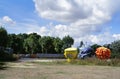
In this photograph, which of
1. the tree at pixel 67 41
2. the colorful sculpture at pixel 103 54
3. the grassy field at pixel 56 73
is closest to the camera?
the grassy field at pixel 56 73

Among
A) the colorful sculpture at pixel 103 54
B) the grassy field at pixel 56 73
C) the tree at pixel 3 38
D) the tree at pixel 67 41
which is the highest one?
the tree at pixel 67 41

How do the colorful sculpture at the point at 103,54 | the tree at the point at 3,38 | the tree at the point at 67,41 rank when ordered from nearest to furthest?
the colorful sculpture at the point at 103,54, the tree at the point at 3,38, the tree at the point at 67,41

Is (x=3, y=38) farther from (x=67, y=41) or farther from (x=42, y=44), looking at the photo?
(x=67, y=41)

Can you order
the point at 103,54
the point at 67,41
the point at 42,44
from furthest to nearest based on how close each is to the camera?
1. the point at 67,41
2. the point at 42,44
3. the point at 103,54

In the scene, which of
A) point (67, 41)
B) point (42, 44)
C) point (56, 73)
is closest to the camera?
point (56, 73)

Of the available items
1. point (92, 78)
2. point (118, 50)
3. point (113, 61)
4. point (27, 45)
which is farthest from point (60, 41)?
point (92, 78)

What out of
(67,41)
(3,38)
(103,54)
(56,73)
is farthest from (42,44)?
(56,73)

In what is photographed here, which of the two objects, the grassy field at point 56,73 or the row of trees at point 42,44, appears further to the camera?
the row of trees at point 42,44

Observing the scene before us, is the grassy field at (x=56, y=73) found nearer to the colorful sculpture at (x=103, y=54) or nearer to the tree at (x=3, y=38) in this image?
the colorful sculpture at (x=103, y=54)

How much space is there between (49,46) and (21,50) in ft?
41.1

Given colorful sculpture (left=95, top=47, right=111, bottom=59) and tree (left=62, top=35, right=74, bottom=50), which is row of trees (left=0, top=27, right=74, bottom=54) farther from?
colorful sculpture (left=95, top=47, right=111, bottom=59)

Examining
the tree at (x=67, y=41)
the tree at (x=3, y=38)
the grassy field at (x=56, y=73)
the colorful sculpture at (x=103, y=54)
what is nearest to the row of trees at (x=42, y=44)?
the tree at (x=67, y=41)

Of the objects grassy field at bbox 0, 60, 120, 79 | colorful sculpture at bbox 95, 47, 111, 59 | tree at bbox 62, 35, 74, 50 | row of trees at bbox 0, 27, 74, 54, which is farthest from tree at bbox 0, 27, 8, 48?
tree at bbox 62, 35, 74, 50

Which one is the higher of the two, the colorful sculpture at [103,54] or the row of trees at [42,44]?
the row of trees at [42,44]
